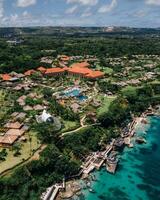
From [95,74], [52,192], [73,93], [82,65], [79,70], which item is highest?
[79,70]

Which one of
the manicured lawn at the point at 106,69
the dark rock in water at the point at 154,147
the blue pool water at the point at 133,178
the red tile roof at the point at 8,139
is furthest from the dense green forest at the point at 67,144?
the manicured lawn at the point at 106,69

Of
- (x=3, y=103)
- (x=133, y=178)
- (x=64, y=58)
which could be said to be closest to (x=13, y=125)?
(x=3, y=103)

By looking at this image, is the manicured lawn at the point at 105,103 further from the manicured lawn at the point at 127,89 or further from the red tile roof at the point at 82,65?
the red tile roof at the point at 82,65

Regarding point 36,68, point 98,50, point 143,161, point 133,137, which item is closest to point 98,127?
point 133,137

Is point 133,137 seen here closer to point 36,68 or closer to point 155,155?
point 155,155

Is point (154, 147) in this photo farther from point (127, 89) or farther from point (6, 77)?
point (6, 77)

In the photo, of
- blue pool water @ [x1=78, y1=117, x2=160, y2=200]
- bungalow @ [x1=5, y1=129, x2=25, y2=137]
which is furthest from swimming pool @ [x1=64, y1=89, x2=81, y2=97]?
bungalow @ [x1=5, y1=129, x2=25, y2=137]
